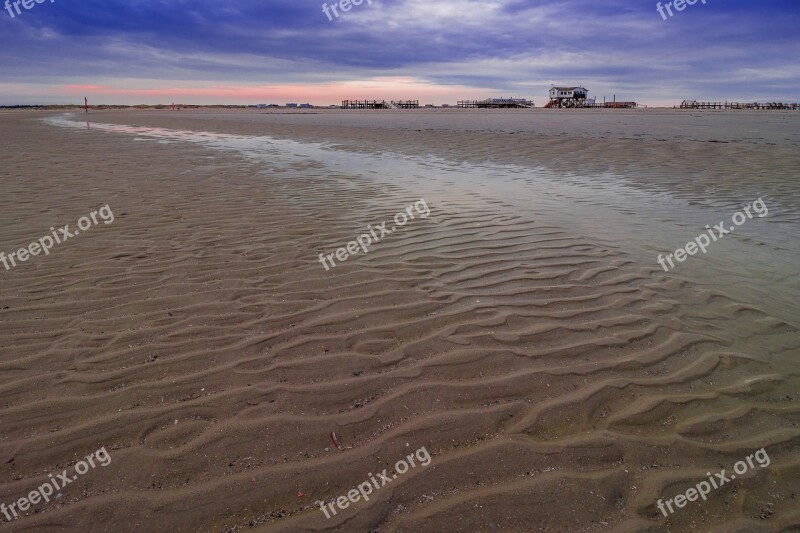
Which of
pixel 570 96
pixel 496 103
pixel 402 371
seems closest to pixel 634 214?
pixel 402 371

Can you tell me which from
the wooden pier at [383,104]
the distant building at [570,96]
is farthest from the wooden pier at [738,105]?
the wooden pier at [383,104]

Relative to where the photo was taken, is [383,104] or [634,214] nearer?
[634,214]

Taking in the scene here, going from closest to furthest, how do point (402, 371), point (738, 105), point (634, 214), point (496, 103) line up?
point (402, 371)
point (634, 214)
point (738, 105)
point (496, 103)

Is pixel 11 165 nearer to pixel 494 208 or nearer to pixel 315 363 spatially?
pixel 494 208

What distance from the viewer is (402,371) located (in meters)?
4.23

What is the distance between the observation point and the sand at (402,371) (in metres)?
2.97

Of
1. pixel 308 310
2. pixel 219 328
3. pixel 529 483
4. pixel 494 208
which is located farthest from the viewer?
pixel 494 208

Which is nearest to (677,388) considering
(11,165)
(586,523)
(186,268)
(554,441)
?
(554,441)

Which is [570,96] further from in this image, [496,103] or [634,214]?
[634,214]

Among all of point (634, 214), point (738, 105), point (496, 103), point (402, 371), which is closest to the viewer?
point (402, 371)

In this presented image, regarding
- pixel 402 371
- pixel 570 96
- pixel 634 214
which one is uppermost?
pixel 570 96

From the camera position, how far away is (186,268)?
6504mm

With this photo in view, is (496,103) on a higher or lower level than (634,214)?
higher

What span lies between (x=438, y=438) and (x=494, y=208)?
722cm
